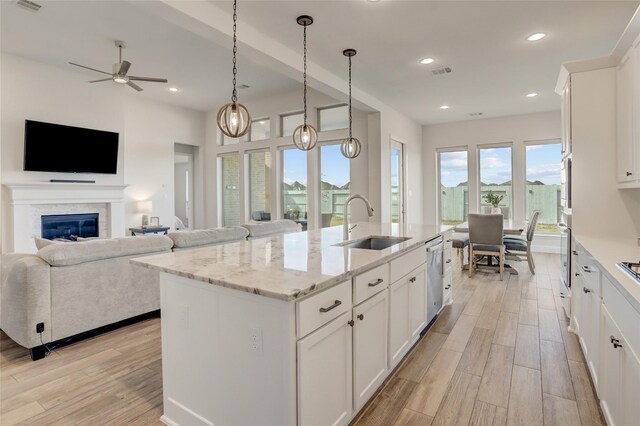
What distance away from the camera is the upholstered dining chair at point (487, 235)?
486 cm

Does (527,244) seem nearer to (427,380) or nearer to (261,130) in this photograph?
(427,380)

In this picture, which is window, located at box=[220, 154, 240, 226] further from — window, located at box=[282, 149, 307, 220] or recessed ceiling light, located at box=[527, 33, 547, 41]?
recessed ceiling light, located at box=[527, 33, 547, 41]

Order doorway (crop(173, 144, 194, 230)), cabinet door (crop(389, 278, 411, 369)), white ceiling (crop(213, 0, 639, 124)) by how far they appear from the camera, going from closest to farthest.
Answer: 1. cabinet door (crop(389, 278, 411, 369))
2. white ceiling (crop(213, 0, 639, 124))
3. doorway (crop(173, 144, 194, 230))

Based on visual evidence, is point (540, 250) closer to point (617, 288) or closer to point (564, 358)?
point (564, 358)

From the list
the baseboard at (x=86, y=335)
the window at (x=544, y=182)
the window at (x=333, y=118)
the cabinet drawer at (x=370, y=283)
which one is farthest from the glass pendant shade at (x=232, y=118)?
the window at (x=544, y=182)

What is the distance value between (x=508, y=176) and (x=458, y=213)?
1.39 metres

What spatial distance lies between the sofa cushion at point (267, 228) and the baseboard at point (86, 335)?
138 centimetres

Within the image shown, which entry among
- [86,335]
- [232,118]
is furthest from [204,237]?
[232,118]

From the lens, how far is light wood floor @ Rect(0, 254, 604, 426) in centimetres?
197

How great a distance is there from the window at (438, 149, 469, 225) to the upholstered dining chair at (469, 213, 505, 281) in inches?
137

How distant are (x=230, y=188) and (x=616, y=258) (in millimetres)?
7587

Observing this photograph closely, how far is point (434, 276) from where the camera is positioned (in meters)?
3.27

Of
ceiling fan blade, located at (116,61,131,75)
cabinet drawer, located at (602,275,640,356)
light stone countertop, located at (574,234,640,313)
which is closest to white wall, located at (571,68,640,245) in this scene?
light stone countertop, located at (574,234,640,313)

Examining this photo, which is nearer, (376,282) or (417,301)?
(376,282)
